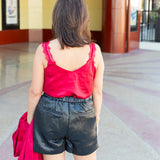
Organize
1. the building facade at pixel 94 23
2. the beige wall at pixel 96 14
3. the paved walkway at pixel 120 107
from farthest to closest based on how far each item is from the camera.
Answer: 1. the beige wall at pixel 96 14
2. the building facade at pixel 94 23
3. the paved walkway at pixel 120 107

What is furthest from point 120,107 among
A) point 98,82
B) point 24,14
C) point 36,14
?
point 36,14

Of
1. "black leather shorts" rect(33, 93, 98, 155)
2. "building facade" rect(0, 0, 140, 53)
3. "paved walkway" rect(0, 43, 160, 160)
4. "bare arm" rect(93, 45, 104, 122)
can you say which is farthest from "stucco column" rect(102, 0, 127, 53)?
"black leather shorts" rect(33, 93, 98, 155)

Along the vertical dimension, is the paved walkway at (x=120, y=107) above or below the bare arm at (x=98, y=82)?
below

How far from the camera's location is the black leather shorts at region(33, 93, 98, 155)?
181 centimetres

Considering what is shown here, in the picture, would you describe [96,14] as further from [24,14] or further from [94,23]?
[24,14]

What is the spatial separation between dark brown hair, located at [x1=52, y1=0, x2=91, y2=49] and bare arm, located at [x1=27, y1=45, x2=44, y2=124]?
0.52 feet

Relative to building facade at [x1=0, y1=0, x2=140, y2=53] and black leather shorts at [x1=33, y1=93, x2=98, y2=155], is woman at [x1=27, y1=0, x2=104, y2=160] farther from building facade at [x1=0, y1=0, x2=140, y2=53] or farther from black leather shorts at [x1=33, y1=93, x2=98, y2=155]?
building facade at [x1=0, y1=0, x2=140, y2=53]

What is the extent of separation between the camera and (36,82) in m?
1.87

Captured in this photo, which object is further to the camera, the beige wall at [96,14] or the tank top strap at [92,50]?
the beige wall at [96,14]

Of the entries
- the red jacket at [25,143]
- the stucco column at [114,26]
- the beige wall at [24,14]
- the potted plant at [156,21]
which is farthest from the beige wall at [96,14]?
the red jacket at [25,143]

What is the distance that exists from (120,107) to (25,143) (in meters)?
3.26

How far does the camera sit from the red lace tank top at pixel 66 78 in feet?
5.87

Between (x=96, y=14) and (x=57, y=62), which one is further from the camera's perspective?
(x=96, y=14)

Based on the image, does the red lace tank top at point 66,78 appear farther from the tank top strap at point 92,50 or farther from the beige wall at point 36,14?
the beige wall at point 36,14
